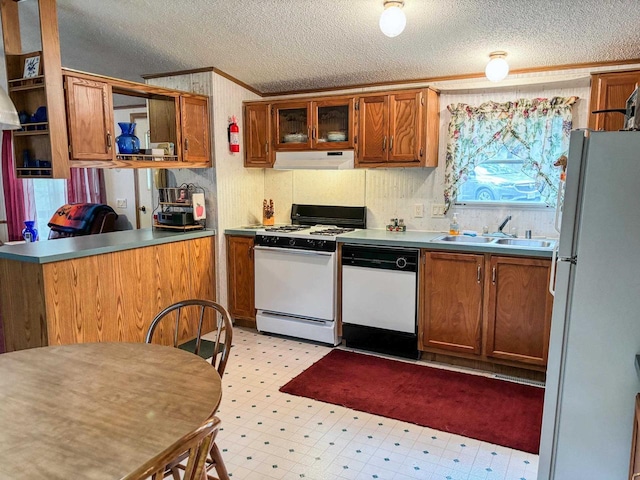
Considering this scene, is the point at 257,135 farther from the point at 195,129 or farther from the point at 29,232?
the point at 29,232

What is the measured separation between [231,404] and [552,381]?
1.85 meters

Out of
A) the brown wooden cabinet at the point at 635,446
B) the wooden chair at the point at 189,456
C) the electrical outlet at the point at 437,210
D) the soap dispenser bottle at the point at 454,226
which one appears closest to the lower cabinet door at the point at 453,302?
the soap dispenser bottle at the point at 454,226

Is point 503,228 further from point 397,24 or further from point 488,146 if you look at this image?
point 397,24

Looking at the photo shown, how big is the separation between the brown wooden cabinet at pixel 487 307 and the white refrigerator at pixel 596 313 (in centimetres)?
135

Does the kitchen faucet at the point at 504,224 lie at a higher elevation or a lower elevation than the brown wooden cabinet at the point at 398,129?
lower

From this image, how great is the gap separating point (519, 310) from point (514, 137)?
1347 mm

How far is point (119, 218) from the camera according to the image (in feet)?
19.7

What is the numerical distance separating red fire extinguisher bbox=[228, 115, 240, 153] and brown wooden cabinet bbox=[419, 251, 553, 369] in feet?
6.54

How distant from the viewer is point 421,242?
3.55 m

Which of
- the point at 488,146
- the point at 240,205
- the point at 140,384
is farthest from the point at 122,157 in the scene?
the point at 488,146

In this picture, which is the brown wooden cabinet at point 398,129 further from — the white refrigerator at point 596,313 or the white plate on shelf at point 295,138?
the white refrigerator at point 596,313

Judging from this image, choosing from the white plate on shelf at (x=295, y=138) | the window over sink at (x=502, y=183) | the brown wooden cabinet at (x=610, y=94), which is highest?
the brown wooden cabinet at (x=610, y=94)

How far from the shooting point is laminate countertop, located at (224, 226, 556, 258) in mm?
3232

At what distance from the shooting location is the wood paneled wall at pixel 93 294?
3002 millimetres
